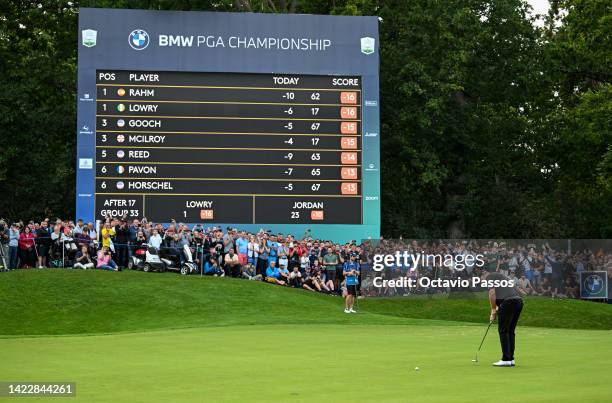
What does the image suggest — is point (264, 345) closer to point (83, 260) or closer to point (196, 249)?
point (196, 249)

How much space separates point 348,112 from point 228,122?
4.32 m

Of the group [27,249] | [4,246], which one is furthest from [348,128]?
[4,246]

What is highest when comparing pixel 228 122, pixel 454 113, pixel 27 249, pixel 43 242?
pixel 454 113

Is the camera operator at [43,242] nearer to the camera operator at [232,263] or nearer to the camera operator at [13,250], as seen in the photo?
the camera operator at [13,250]

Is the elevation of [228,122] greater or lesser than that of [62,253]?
greater

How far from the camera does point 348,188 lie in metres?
37.9

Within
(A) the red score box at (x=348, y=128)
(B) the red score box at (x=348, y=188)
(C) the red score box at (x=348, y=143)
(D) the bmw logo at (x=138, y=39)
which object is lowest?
(B) the red score box at (x=348, y=188)

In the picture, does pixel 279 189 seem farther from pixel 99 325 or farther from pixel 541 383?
pixel 541 383

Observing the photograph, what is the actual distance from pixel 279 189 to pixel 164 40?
683 cm

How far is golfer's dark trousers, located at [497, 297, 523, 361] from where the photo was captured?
16.9 metres

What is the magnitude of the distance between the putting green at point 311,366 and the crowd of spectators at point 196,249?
31.6 ft

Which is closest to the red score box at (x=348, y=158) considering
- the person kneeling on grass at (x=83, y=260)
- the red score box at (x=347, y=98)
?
the red score box at (x=347, y=98)

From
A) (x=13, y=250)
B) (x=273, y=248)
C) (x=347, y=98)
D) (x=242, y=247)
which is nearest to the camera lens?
(x=13, y=250)

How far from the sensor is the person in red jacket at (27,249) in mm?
35188
